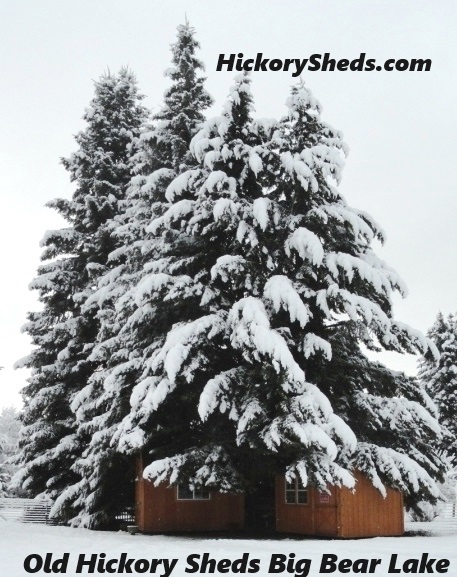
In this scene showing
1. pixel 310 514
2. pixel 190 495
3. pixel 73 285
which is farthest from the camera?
pixel 73 285

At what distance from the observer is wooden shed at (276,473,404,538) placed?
→ 19672mm

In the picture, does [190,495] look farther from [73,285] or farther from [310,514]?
[73,285]

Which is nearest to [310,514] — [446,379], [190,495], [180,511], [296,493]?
[296,493]

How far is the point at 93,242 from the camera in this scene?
27453 mm

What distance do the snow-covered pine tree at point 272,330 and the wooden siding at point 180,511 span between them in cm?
203

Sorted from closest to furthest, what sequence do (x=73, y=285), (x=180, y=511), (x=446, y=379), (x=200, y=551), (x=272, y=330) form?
(x=200, y=551), (x=272, y=330), (x=180, y=511), (x=73, y=285), (x=446, y=379)

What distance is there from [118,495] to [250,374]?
26.6 ft

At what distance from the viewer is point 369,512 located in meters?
20.1

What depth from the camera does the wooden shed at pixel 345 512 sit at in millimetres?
19672

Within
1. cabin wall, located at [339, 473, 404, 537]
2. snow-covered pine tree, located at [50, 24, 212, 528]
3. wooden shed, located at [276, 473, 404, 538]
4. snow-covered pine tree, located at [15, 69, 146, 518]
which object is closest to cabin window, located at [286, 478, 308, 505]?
wooden shed, located at [276, 473, 404, 538]

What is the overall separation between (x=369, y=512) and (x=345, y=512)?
0.91m

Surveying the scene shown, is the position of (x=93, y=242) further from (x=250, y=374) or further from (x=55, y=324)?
(x=250, y=374)

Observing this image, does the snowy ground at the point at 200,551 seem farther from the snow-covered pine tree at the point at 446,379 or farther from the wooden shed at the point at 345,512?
the snow-covered pine tree at the point at 446,379

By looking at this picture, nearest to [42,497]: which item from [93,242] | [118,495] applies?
[118,495]
